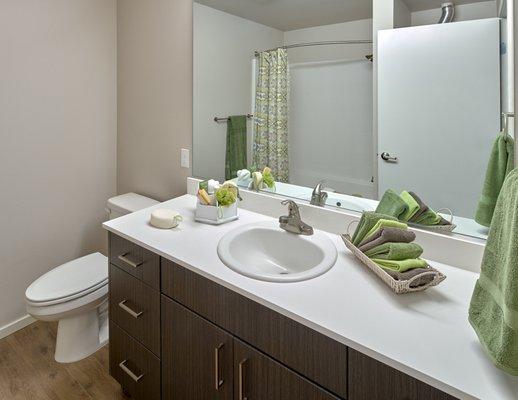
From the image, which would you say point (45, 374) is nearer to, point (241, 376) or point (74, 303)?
point (74, 303)

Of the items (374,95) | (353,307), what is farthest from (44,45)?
(353,307)

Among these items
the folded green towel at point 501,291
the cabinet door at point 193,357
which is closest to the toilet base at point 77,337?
the cabinet door at point 193,357

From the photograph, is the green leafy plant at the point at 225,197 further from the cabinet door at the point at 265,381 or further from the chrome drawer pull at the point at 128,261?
the cabinet door at the point at 265,381

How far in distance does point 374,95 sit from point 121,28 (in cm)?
180

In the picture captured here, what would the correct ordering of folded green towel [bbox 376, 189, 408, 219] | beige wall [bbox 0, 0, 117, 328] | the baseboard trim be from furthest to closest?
the baseboard trim, beige wall [bbox 0, 0, 117, 328], folded green towel [bbox 376, 189, 408, 219]

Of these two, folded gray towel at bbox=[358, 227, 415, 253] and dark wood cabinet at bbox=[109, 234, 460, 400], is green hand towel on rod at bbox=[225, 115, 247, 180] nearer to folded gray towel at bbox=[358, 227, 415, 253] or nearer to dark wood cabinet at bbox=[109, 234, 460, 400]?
dark wood cabinet at bbox=[109, 234, 460, 400]

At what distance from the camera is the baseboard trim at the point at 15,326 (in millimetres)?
2069

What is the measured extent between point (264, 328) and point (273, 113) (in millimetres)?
1070

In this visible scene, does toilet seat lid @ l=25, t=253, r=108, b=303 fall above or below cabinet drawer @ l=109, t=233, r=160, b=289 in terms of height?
below

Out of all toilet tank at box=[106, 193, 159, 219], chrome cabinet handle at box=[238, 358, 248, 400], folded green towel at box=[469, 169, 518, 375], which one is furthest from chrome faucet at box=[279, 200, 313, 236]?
toilet tank at box=[106, 193, 159, 219]

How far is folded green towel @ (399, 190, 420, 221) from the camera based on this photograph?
126cm

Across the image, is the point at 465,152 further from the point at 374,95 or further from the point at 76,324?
the point at 76,324

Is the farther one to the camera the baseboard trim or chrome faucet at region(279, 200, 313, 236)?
the baseboard trim

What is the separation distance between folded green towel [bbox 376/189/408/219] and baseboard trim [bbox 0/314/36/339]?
2.19 metres
